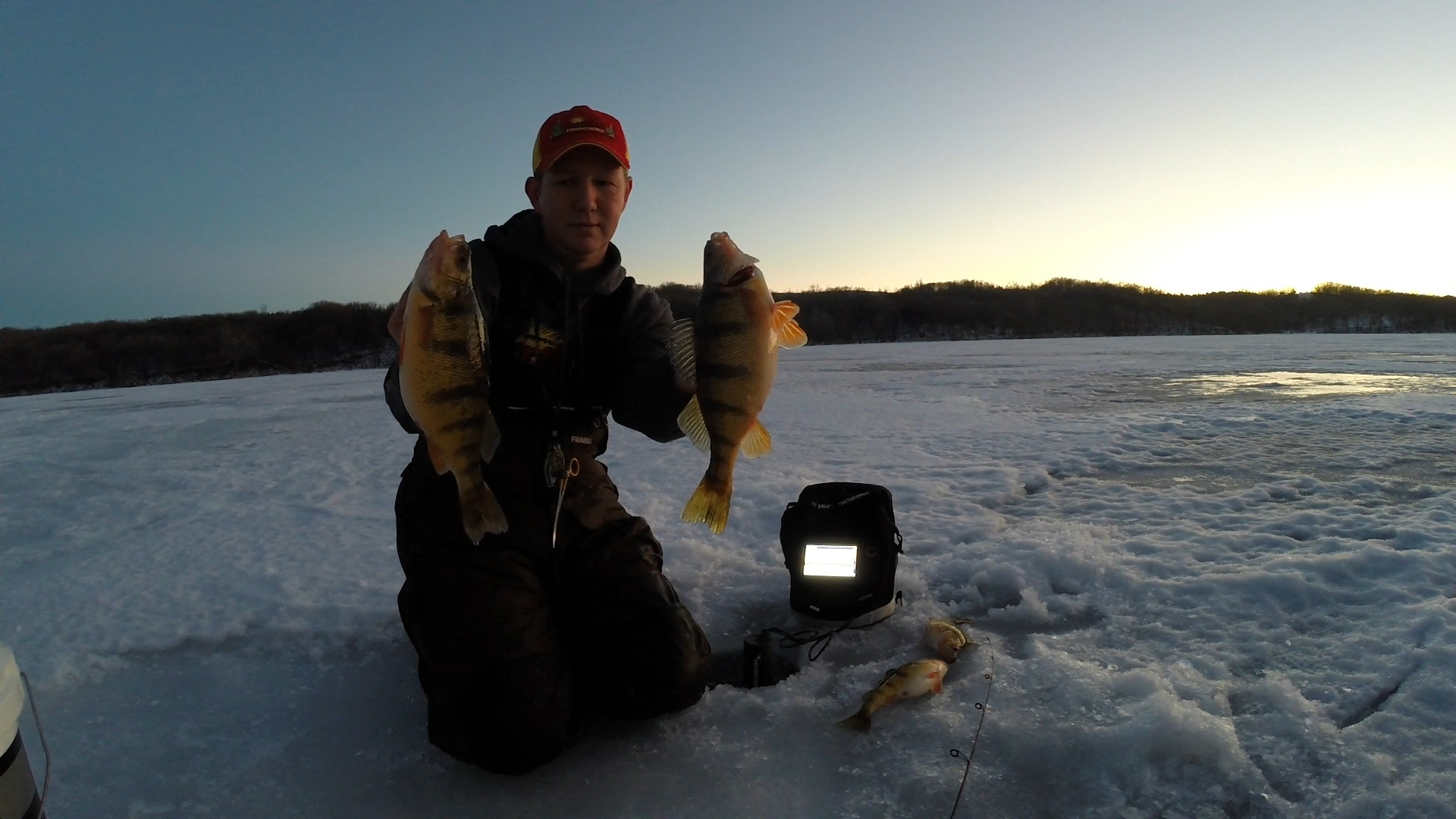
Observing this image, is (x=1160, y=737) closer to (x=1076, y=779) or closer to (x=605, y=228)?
(x=1076, y=779)

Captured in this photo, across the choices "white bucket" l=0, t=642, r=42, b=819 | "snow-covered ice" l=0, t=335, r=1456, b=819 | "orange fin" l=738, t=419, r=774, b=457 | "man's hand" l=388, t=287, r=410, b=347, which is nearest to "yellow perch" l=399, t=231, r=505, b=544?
"man's hand" l=388, t=287, r=410, b=347

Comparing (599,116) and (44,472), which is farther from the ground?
(599,116)

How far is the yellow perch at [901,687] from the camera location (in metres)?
2.25

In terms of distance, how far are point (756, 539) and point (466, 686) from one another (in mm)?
2151

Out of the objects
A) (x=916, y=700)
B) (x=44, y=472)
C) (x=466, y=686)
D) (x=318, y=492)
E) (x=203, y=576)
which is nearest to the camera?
(x=466, y=686)

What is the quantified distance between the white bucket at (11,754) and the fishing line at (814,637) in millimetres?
1958

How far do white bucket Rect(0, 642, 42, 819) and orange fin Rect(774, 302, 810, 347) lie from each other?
1.76m

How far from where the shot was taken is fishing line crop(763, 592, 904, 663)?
276cm

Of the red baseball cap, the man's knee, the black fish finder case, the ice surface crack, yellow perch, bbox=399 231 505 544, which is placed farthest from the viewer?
the black fish finder case

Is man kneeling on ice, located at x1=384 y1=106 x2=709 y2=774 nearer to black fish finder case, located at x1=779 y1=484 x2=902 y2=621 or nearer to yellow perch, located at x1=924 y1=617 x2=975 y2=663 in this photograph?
black fish finder case, located at x1=779 y1=484 x2=902 y2=621

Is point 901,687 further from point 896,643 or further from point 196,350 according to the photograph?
point 196,350

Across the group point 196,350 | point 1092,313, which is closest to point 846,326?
point 1092,313

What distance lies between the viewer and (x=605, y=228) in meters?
2.73

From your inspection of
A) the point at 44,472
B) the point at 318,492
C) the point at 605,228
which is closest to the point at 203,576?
the point at 318,492
